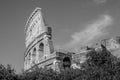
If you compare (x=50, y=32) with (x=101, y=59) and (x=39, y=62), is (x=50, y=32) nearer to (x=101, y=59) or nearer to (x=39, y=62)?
(x=39, y=62)

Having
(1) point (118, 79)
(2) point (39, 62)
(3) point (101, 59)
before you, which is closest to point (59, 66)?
(2) point (39, 62)

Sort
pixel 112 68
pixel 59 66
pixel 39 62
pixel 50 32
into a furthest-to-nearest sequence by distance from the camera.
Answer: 1. pixel 50 32
2. pixel 39 62
3. pixel 59 66
4. pixel 112 68

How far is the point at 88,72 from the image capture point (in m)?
22.1

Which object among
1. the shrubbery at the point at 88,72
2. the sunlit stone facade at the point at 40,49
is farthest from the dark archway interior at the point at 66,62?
the shrubbery at the point at 88,72

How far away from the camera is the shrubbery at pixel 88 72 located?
70.3ft

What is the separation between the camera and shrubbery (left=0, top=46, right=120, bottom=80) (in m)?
21.4

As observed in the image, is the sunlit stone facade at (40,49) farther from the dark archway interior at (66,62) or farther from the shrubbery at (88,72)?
the shrubbery at (88,72)

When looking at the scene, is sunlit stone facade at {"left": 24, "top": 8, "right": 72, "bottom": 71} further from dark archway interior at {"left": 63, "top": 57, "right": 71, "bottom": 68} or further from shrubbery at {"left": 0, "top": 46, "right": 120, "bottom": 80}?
shrubbery at {"left": 0, "top": 46, "right": 120, "bottom": 80}

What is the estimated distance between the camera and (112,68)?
22.7 metres

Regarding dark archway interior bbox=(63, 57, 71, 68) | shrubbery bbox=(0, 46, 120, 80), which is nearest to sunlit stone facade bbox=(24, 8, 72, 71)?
dark archway interior bbox=(63, 57, 71, 68)

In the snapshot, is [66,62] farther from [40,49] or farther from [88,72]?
[88,72]

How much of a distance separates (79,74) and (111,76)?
3379 millimetres

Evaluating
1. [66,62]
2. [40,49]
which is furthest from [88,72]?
[40,49]

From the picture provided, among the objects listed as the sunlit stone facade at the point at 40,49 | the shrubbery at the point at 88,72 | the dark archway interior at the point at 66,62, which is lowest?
the shrubbery at the point at 88,72
